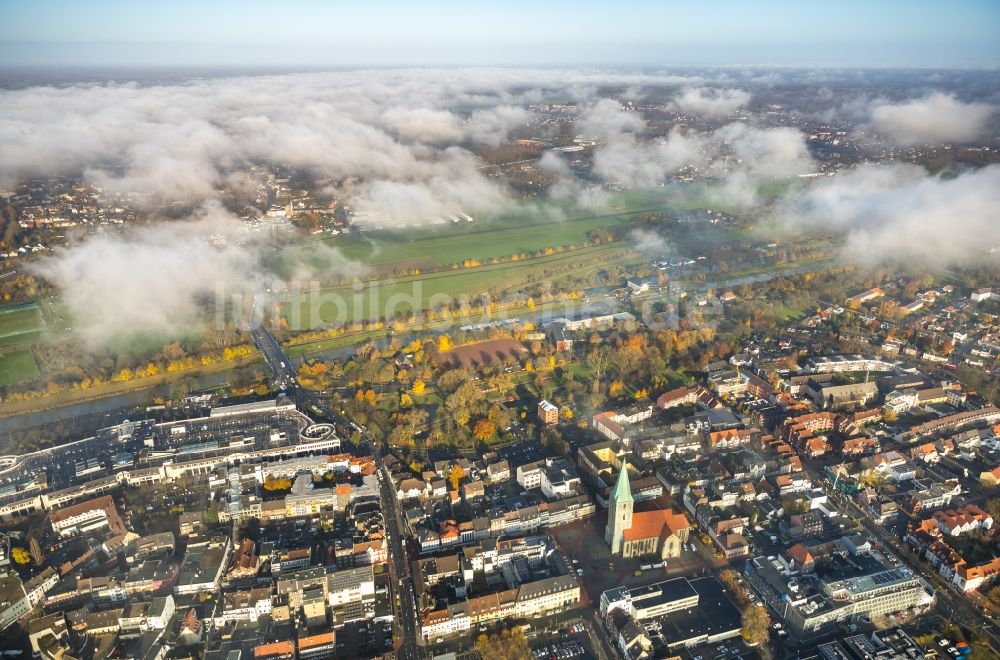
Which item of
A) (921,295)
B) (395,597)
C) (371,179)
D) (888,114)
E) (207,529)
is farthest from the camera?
(888,114)

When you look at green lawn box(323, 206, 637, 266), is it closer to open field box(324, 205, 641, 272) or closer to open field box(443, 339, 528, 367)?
open field box(324, 205, 641, 272)

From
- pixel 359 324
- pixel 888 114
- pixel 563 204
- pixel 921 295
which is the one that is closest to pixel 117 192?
pixel 359 324

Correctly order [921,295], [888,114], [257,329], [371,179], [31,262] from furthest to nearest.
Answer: [888,114] < [371,179] < [921,295] < [257,329] < [31,262]

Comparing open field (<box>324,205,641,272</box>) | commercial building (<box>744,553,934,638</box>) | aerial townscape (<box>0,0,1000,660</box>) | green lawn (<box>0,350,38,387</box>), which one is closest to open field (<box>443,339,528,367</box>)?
aerial townscape (<box>0,0,1000,660</box>)

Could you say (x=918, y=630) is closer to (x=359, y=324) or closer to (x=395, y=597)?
(x=395, y=597)

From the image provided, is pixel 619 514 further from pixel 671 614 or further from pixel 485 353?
pixel 485 353

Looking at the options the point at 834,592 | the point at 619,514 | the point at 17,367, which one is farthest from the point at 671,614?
the point at 17,367
